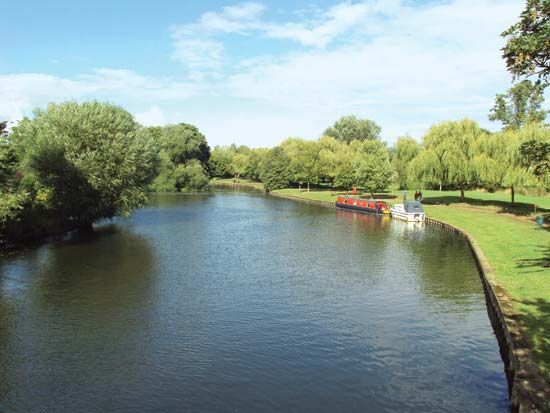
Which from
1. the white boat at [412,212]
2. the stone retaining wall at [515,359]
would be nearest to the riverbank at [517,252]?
the stone retaining wall at [515,359]

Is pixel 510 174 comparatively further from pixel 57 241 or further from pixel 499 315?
pixel 57 241

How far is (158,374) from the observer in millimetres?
16062

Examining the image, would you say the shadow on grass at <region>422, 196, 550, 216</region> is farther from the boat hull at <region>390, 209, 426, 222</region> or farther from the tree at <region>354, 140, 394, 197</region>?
the tree at <region>354, 140, 394, 197</region>

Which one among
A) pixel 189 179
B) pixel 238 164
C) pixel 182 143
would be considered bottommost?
pixel 189 179

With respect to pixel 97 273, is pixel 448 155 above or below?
above

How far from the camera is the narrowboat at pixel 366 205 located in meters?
65.7

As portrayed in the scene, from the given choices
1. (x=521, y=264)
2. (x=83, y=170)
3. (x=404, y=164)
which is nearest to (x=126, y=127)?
(x=83, y=170)

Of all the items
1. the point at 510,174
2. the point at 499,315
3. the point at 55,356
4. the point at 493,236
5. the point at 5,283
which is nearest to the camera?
the point at 55,356

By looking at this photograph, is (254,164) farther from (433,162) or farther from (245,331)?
(245,331)

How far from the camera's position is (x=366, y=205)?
6825 centimetres

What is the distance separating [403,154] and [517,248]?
2318 inches

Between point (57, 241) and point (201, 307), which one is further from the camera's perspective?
point (57, 241)

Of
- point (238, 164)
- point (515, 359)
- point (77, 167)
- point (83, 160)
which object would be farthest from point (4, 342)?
point (238, 164)

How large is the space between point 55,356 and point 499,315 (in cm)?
1709
